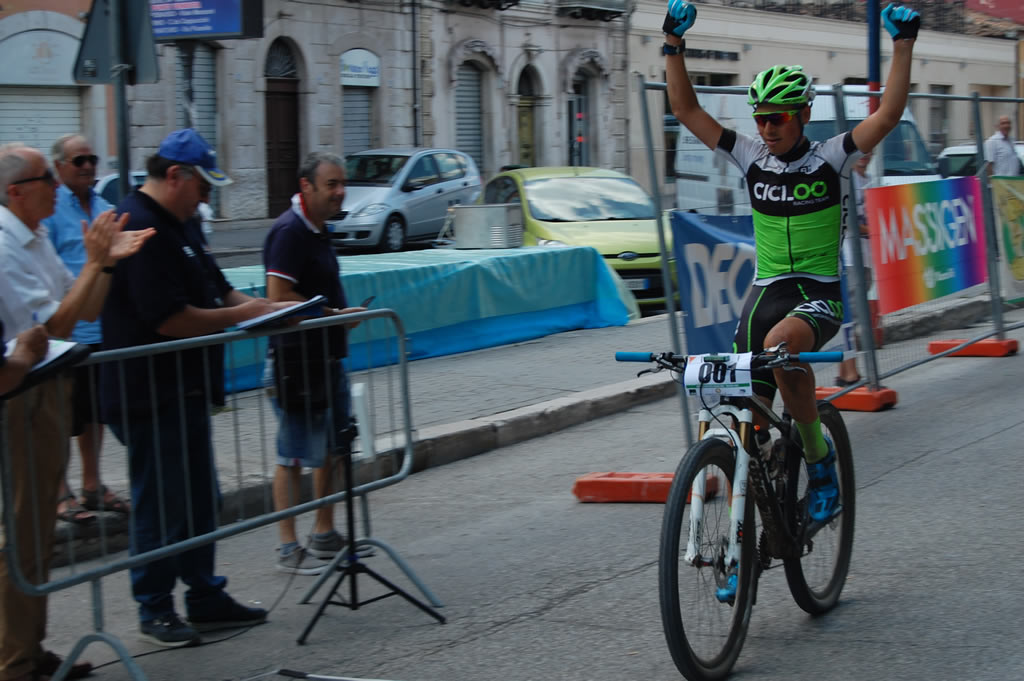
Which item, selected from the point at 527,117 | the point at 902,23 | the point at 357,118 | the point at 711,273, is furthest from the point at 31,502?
the point at 527,117

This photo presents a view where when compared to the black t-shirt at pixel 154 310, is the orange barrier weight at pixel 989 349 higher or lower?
lower

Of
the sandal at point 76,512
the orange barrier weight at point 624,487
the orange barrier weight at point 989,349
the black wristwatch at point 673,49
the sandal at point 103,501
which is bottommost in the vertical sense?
the orange barrier weight at point 624,487

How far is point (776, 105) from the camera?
15.4 ft

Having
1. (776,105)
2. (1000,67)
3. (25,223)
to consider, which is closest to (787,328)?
(776,105)

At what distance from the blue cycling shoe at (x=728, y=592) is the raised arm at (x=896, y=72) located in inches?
73.1

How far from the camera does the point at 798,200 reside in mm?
4934

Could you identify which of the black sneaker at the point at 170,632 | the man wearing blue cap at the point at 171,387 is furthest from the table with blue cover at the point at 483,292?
the black sneaker at the point at 170,632

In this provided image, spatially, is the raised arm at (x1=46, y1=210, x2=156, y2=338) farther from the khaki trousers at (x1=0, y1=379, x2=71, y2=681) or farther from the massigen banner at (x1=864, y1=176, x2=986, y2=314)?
the massigen banner at (x1=864, y1=176, x2=986, y2=314)

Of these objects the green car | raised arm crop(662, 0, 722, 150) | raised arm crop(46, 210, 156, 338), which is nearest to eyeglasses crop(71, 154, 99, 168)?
raised arm crop(46, 210, 156, 338)

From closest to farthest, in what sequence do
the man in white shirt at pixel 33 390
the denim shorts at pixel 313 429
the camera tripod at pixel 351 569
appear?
the man in white shirt at pixel 33 390
the camera tripod at pixel 351 569
the denim shorts at pixel 313 429

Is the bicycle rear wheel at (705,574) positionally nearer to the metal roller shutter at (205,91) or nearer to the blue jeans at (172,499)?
the blue jeans at (172,499)

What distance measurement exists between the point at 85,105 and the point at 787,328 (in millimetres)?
19756

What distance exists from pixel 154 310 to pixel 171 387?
0.93 feet

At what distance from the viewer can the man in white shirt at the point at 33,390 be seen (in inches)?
160
